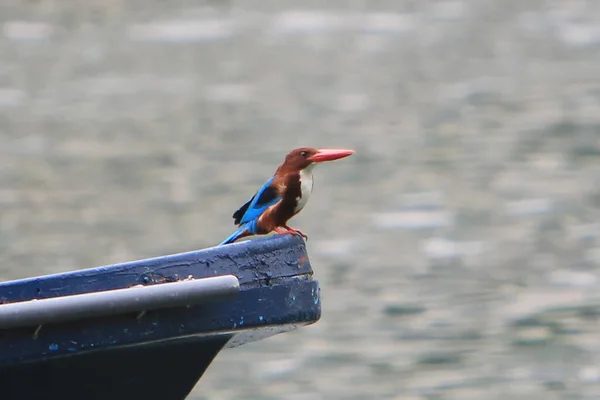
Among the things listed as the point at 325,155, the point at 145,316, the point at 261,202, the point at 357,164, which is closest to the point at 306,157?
the point at 325,155

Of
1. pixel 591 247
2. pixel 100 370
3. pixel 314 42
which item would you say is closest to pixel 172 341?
pixel 100 370

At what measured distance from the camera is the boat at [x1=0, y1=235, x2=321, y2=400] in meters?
2.90

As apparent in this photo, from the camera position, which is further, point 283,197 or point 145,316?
point 283,197

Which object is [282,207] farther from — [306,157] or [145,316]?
[145,316]

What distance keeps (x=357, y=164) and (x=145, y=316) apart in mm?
11884

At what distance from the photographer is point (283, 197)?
347cm

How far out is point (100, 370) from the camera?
3166 mm

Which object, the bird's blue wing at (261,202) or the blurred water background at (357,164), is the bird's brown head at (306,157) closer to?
the bird's blue wing at (261,202)

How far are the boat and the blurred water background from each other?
5.39 m

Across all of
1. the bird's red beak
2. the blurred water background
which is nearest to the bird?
the bird's red beak

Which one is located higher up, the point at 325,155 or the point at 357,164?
the point at 357,164

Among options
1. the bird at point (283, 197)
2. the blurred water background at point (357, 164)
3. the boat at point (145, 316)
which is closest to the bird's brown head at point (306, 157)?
the bird at point (283, 197)

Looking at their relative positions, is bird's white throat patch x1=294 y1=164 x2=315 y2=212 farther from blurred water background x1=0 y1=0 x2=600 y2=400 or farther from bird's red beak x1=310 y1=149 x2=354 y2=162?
blurred water background x1=0 y1=0 x2=600 y2=400

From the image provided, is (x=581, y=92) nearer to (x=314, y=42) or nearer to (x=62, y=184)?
(x=314, y=42)
